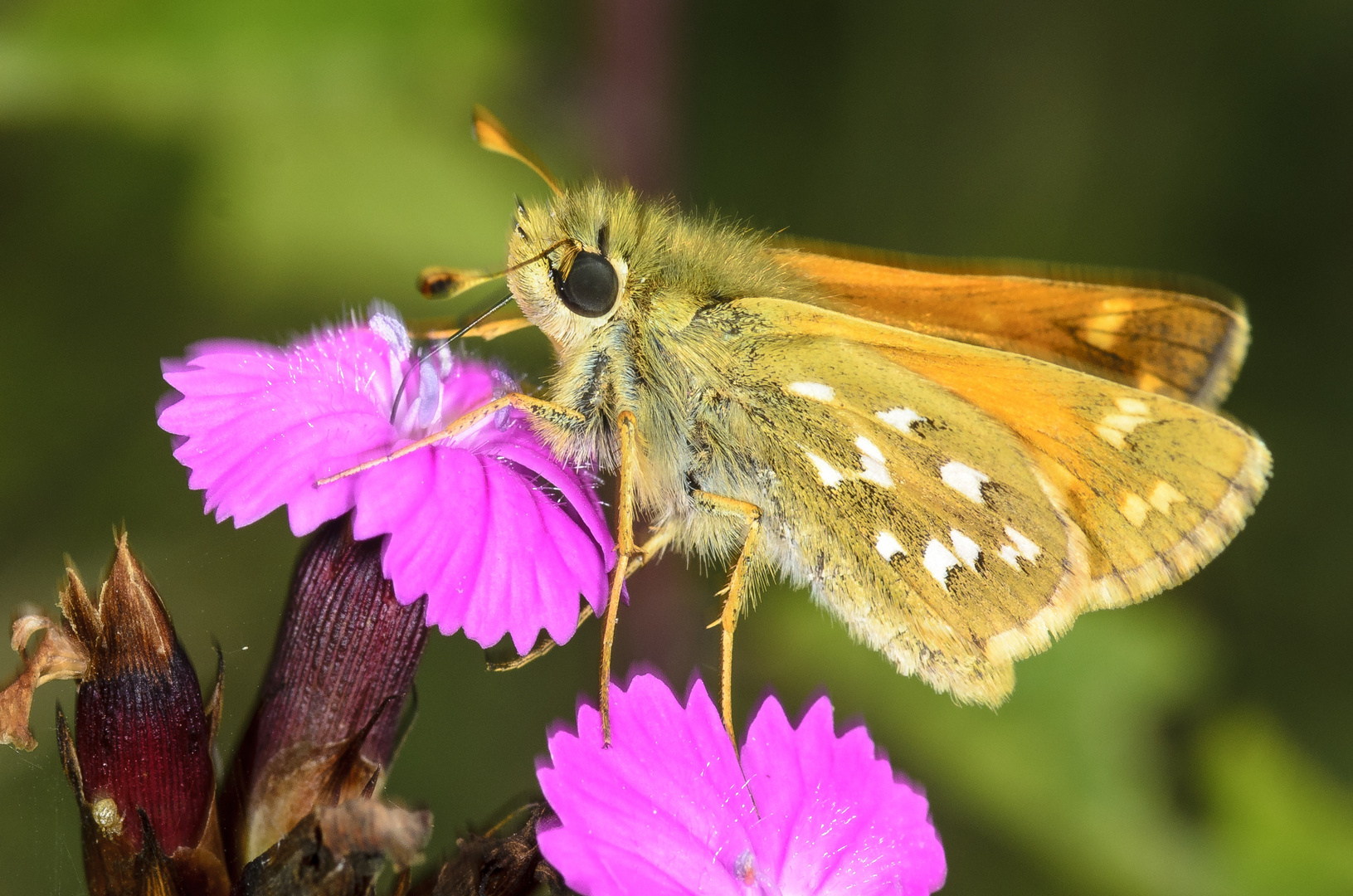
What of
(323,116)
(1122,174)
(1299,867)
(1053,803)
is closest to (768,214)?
(1122,174)

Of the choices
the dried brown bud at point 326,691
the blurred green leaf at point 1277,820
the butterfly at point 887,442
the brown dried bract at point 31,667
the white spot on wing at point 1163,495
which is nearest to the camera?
the brown dried bract at point 31,667

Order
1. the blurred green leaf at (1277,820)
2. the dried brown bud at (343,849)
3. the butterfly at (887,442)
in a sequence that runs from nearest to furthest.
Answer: the dried brown bud at (343,849) < the butterfly at (887,442) < the blurred green leaf at (1277,820)

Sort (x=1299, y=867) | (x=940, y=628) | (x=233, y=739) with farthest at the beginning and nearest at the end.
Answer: (x=1299, y=867)
(x=940, y=628)
(x=233, y=739)

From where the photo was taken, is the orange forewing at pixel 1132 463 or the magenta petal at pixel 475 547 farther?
the orange forewing at pixel 1132 463

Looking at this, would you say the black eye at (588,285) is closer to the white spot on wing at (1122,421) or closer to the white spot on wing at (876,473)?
the white spot on wing at (876,473)

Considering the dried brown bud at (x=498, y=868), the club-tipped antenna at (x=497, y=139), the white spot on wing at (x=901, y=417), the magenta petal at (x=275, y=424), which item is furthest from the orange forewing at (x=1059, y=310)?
the dried brown bud at (x=498, y=868)

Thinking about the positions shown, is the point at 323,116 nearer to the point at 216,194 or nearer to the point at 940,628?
the point at 216,194

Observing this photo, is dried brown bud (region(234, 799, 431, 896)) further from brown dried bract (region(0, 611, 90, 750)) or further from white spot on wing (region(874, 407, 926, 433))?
white spot on wing (region(874, 407, 926, 433))
